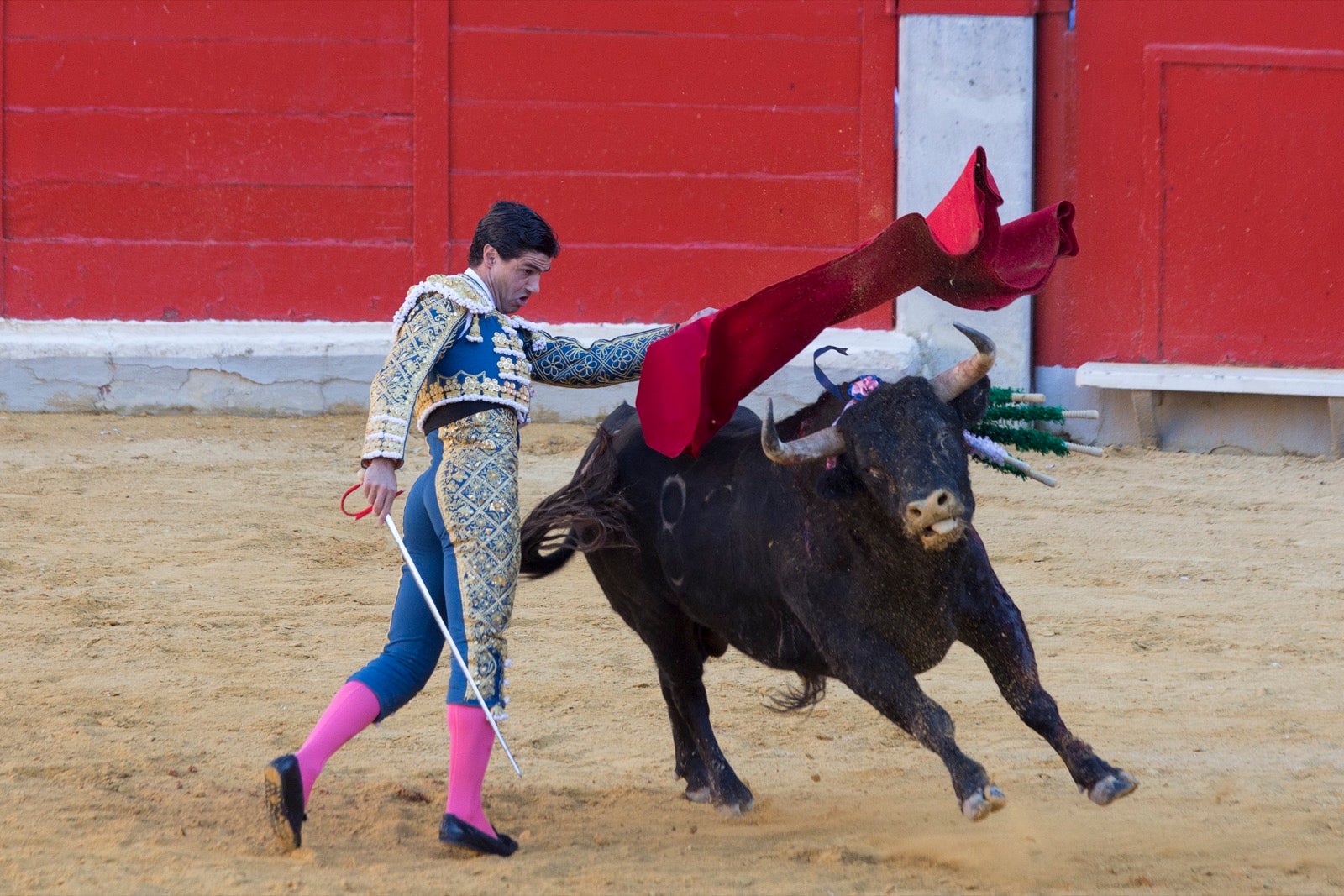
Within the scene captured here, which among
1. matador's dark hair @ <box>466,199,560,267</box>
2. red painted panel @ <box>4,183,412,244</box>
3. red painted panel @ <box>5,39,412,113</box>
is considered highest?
red painted panel @ <box>5,39,412,113</box>

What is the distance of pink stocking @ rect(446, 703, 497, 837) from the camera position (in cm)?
318

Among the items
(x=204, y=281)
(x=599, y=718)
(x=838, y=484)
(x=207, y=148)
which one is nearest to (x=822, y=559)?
(x=838, y=484)

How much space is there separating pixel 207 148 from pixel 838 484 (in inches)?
226

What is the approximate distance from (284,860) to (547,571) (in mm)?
978

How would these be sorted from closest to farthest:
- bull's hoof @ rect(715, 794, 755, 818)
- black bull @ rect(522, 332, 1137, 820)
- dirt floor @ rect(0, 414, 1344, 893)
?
black bull @ rect(522, 332, 1137, 820)
dirt floor @ rect(0, 414, 1344, 893)
bull's hoof @ rect(715, 794, 755, 818)

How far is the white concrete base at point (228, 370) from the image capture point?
25.4ft

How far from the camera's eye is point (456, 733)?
319 cm

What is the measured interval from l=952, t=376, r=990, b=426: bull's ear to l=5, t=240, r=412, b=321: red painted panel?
17.0 ft

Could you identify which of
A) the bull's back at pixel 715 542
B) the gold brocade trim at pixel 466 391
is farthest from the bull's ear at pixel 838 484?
the gold brocade trim at pixel 466 391

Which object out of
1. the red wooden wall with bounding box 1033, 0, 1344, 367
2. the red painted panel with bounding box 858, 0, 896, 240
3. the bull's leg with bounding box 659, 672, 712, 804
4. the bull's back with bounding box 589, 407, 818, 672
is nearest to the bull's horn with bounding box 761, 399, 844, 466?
the bull's back with bounding box 589, 407, 818, 672

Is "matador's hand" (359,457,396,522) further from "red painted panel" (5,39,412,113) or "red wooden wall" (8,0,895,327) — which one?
"red painted panel" (5,39,412,113)

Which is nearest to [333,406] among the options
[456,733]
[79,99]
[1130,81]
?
[79,99]

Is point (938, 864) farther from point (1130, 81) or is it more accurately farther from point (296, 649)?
point (1130, 81)

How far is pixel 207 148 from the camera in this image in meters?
8.00
